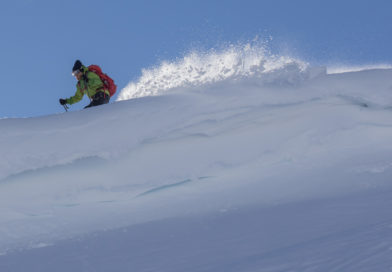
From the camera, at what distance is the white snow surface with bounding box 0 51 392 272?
132 inches

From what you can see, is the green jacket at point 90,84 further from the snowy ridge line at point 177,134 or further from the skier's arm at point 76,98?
the snowy ridge line at point 177,134

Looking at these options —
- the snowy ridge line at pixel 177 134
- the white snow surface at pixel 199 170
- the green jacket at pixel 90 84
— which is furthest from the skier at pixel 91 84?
the snowy ridge line at pixel 177 134

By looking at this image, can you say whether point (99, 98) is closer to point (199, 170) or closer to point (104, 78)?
point (104, 78)

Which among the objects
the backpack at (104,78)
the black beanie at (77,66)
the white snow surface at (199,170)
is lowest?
the white snow surface at (199,170)

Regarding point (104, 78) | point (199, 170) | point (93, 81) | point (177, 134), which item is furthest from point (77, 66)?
point (199, 170)

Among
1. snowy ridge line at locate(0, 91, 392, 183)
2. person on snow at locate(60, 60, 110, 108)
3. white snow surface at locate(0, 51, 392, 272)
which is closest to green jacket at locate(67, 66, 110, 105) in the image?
person on snow at locate(60, 60, 110, 108)

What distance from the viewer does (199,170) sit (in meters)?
5.15

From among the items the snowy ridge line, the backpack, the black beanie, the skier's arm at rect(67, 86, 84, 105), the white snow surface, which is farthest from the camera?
the skier's arm at rect(67, 86, 84, 105)

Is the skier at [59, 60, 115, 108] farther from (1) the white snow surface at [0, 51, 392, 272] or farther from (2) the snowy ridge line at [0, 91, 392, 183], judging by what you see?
(2) the snowy ridge line at [0, 91, 392, 183]

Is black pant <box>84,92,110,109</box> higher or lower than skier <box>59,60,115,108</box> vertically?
lower

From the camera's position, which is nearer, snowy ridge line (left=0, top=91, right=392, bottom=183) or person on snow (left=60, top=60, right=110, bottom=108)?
snowy ridge line (left=0, top=91, right=392, bottom=183)

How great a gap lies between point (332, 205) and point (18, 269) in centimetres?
232

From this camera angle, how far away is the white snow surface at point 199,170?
11.0 feet

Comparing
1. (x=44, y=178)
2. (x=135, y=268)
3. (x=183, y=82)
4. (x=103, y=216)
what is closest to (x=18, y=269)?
(x=135, y=268)
